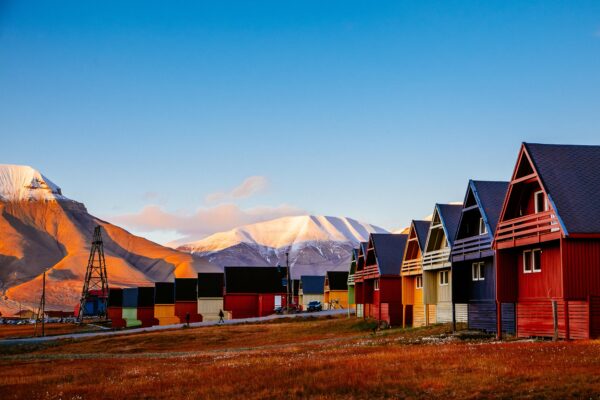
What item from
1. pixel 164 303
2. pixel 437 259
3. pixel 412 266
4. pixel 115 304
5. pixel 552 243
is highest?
pixel 552 243

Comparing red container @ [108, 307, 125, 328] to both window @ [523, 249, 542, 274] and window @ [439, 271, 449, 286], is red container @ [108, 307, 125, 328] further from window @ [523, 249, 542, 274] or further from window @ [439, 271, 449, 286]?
window @ [523, 249, 542, 274]

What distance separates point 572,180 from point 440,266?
1772 centimetres

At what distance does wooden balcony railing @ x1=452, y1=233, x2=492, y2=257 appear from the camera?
41.2 meters

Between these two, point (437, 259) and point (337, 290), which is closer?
point (437, 259)

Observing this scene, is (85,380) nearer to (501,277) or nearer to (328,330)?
(501,277)

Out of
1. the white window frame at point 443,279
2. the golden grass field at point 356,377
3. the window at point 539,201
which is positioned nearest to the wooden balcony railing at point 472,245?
the window at point 539,201

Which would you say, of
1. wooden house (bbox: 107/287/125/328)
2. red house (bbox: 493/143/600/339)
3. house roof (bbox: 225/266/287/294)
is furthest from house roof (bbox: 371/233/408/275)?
wooden house (bbox: 107/287/125/328)

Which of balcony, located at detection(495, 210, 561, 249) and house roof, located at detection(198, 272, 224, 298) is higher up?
balcony, located at detection(495, 210, 561, 249)

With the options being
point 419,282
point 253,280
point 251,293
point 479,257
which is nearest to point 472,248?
point 479,257

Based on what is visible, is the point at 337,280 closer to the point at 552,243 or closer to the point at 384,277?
the point at 384,277

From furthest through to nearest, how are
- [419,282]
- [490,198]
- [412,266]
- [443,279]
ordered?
[419,282], [412,266], [443,279], [490,198]

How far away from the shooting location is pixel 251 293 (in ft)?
346

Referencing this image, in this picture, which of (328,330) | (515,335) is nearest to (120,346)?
(328,330)

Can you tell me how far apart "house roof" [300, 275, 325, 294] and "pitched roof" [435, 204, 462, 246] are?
256 feet
